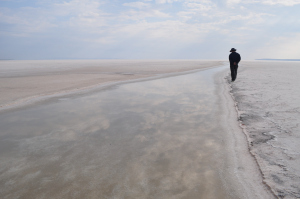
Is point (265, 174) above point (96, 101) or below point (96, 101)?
below

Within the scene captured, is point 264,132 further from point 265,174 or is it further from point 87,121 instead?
point 87,121

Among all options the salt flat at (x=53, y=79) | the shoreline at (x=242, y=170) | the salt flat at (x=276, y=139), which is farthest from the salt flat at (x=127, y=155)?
the salt flat at (x=53, y=79)

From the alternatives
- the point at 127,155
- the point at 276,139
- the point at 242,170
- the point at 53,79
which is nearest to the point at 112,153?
the point at 127,155

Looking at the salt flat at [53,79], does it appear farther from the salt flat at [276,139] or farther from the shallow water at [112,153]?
the salt flat at [276,139]

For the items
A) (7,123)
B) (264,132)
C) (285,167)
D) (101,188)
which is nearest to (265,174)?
(285,167)

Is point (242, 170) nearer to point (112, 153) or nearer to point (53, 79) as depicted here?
point (112, 153)

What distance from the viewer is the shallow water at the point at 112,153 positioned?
8.36 ft

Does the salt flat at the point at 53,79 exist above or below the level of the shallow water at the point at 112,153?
above

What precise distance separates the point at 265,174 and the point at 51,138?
4.01m

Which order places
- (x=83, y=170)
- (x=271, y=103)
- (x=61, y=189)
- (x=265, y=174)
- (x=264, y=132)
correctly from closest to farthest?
(x=61, y=189) < (x=265, y=174) < (x=83, y=170) < (x=264, y=132) < (x=271, y=103)

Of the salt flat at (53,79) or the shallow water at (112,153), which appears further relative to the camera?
the salt flat at (53,79)

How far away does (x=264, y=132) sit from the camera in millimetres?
4176

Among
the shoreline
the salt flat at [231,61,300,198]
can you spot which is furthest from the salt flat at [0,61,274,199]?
the salt flat at [231,61,300,198]

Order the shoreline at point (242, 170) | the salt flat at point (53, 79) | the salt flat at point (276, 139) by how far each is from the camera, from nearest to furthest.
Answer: the shoreline at point (242, 170) < the salt flat at point (276, 139) < the salt flat at point (53, 79)
